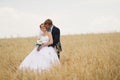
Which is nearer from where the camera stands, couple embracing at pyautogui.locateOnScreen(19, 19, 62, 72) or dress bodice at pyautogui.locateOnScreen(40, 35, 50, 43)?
couple embracing at pyautogui.locateOnScreen(19, 19, 62, 72)

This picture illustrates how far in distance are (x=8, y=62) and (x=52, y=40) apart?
80.2 inches

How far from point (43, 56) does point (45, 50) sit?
0.65 ft

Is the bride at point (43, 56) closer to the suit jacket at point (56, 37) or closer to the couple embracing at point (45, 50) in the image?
the couple embracing at point (45, 50)

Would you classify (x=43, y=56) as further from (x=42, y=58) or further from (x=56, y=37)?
(x=56, y=37)

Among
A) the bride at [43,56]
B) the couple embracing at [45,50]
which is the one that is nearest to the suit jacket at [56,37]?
the couple embracing at [45,50]

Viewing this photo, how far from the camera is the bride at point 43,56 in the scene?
281 inches

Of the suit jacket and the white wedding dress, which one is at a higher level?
the suit jacket

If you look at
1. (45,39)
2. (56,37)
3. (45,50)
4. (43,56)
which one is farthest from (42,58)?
(56,37)

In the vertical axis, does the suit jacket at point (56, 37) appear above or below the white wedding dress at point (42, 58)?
above

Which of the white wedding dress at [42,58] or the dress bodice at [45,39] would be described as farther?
the dress bodice at [45,39]

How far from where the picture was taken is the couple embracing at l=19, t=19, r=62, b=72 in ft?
23.6

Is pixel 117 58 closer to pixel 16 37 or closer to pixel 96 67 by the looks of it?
pixel 96 67

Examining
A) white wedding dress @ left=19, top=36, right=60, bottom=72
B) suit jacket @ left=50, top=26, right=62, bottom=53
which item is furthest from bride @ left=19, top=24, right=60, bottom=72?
suit jacket @ left=50, top=26, right=62, bottom=53

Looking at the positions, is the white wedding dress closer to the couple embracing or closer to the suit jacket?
the couple embracing
